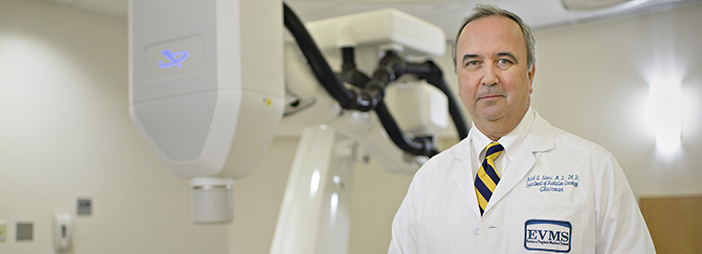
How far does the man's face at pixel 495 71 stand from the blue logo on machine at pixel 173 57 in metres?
0.64

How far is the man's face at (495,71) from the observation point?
1110 mm

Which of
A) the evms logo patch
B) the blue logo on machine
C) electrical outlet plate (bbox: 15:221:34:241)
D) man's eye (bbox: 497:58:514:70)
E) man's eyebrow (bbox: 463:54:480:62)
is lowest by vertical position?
the evms logo patch

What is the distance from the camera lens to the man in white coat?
3.43 ft

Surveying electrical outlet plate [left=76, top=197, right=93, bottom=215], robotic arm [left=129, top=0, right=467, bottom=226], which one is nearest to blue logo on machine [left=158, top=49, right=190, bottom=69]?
robotic arm [left=129, top=0, right=467, bottom=226]

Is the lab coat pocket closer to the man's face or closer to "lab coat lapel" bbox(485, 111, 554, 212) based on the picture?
"lab coat lapel" bbox(485, 111, 554, 212)

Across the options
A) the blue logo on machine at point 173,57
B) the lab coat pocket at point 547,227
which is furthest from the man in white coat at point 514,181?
the blue logo on machine at point 173,57

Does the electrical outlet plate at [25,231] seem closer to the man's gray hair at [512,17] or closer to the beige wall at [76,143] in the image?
the beige wall at [76,143]

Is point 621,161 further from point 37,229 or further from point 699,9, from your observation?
point 37,229

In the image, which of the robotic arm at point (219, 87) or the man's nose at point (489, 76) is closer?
the man's nose at point (489, 76)

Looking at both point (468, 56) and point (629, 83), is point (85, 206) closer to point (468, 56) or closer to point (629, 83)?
point (468, 56)

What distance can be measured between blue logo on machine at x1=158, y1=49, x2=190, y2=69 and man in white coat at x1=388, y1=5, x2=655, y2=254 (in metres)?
0.61

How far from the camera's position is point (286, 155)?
505 cm

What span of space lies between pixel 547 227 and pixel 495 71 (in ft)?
0.88

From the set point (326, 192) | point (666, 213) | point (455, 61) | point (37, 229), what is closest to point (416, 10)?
point (666, 213)
